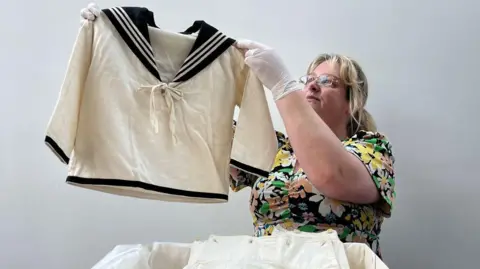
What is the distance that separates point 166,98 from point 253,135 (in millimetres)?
194

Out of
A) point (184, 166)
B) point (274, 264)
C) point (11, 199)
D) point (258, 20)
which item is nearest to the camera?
point (274, 264)

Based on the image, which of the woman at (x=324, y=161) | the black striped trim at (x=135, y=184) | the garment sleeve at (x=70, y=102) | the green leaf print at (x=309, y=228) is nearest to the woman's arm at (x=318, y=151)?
the woman at (x=324, y=161)

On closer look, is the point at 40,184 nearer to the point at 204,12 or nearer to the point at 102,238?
the point at 102,238

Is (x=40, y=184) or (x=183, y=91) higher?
(x=183, y=91)

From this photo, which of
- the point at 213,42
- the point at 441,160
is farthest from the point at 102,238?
the point at 441,160

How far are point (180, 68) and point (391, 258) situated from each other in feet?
3.01

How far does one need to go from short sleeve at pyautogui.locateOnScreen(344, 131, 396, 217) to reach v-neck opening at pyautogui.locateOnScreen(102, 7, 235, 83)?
403 mm

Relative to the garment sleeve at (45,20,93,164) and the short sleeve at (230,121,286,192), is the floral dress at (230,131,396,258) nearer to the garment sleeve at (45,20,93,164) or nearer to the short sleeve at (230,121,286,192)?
the short sleeve at (230,121,286,192)

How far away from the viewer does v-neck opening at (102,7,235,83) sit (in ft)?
3.35

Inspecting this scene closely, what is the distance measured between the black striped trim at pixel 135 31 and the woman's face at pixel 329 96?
52 centimetres

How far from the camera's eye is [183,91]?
106 centimetres

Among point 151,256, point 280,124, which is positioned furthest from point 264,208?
point 280,124

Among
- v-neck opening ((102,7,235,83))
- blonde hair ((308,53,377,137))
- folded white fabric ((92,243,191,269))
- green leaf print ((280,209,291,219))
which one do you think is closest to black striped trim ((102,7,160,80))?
v-neck opening ((102,7,235,83))

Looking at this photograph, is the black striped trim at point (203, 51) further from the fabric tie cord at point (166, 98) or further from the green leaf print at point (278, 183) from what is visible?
the green leaf print at point (278, 183)
